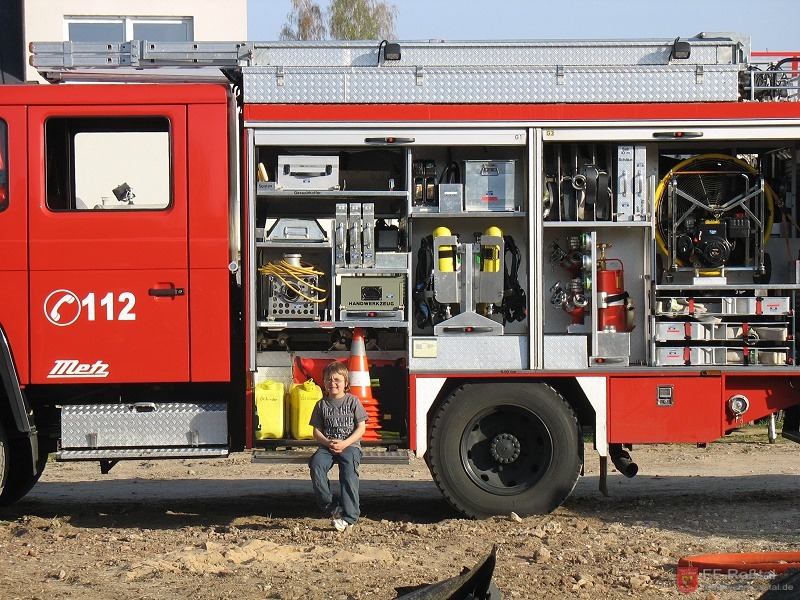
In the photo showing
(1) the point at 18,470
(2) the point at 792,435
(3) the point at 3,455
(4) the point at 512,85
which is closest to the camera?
(3) the point at 3,455

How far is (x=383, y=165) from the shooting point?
8.14m

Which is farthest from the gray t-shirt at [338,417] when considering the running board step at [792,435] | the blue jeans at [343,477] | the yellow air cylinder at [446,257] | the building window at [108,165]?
the running board step at [792,435]

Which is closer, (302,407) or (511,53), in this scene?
(302,407)

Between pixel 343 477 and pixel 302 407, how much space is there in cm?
61

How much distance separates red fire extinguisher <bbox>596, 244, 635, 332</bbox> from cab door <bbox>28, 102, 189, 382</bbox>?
3018 millimetres

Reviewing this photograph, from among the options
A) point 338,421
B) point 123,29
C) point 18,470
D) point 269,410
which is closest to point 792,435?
point 338,421

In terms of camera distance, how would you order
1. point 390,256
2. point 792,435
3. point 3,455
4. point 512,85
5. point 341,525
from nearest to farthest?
point 341,525
point 3,455
point 512,85
point 390,256
point 792,435

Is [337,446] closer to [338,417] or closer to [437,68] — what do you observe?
[338,417]

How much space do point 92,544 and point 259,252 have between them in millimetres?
2346

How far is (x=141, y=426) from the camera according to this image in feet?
24.9

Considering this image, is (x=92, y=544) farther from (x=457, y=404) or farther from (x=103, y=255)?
(x=457, y=404)

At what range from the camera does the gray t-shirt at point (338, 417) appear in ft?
24.7

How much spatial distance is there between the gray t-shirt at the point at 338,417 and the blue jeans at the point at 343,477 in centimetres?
13

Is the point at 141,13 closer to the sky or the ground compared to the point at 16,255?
closer to the sky
